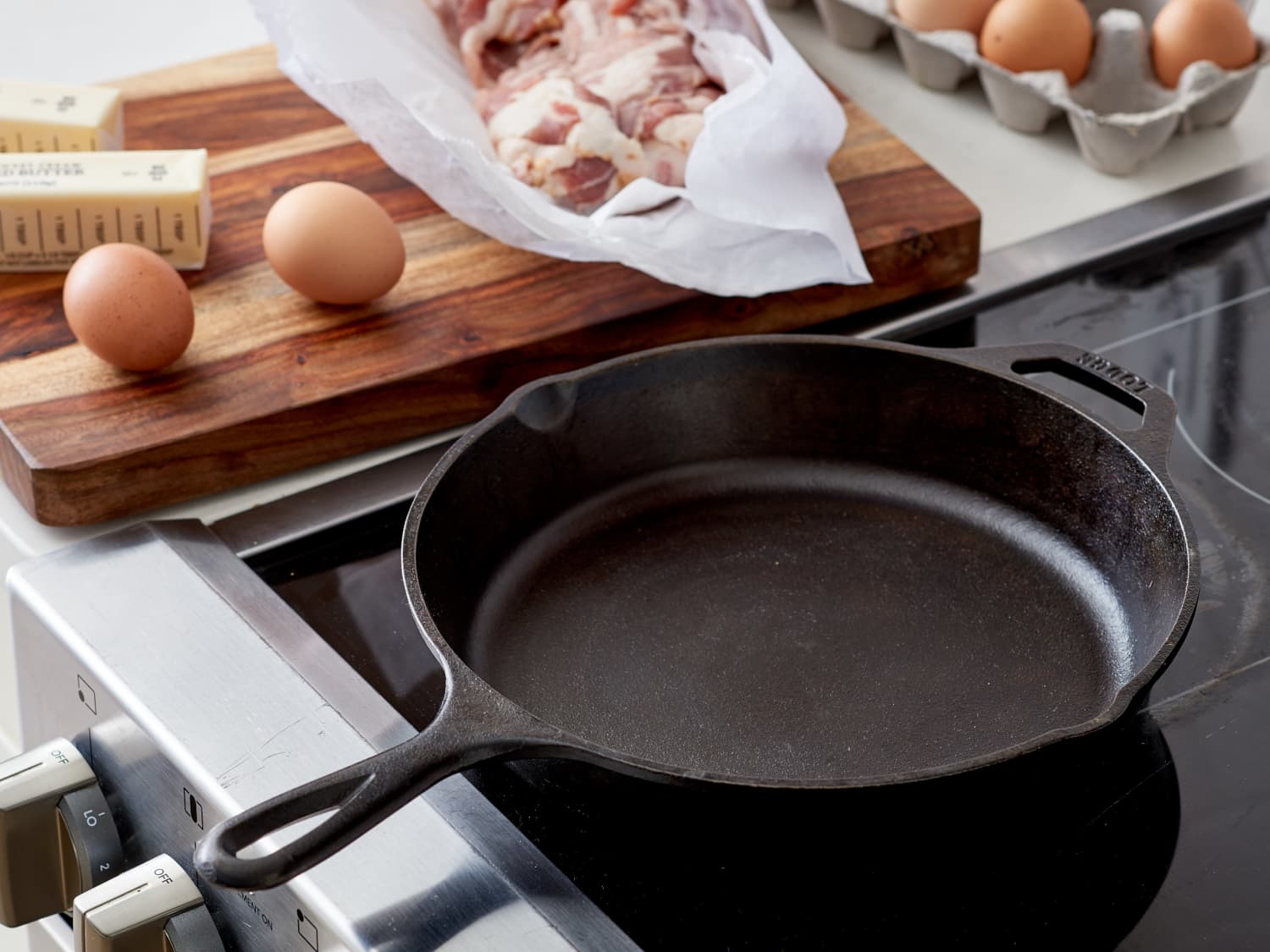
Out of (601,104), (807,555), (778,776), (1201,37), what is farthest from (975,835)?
(1201,37)

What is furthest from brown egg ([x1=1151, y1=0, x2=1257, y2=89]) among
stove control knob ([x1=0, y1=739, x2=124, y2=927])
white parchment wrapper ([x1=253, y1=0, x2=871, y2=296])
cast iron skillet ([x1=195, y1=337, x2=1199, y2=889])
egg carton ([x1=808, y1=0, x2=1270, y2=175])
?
stove control knob ([x1=0, y1=739, x2=124, y2=927])

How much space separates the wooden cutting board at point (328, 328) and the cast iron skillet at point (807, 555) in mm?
128

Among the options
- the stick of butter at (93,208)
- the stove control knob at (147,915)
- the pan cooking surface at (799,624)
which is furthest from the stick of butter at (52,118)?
the stove control knob at (147,915)

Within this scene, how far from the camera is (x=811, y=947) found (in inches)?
20.5

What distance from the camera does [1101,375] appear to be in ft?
2.32

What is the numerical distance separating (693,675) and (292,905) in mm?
191

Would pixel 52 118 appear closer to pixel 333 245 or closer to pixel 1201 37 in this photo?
pixel 333 245

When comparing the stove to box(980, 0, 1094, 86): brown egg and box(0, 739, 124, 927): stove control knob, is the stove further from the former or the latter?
box(980, 0, 1094, 86): brown egg

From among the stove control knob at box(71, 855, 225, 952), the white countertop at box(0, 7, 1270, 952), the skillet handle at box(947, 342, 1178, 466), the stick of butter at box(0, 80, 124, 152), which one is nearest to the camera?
the stove control knob at box(71, 855, 225, 952)

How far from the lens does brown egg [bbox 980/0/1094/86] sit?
1.00m

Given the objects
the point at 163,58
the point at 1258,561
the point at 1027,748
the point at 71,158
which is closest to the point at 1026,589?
the point at 1258,561

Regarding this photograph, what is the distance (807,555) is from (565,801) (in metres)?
0.19

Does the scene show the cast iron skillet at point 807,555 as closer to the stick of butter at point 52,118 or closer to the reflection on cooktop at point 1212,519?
the reflection on cooktop at point 1212,519

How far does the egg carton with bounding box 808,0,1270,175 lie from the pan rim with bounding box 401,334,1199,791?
1.09ft
